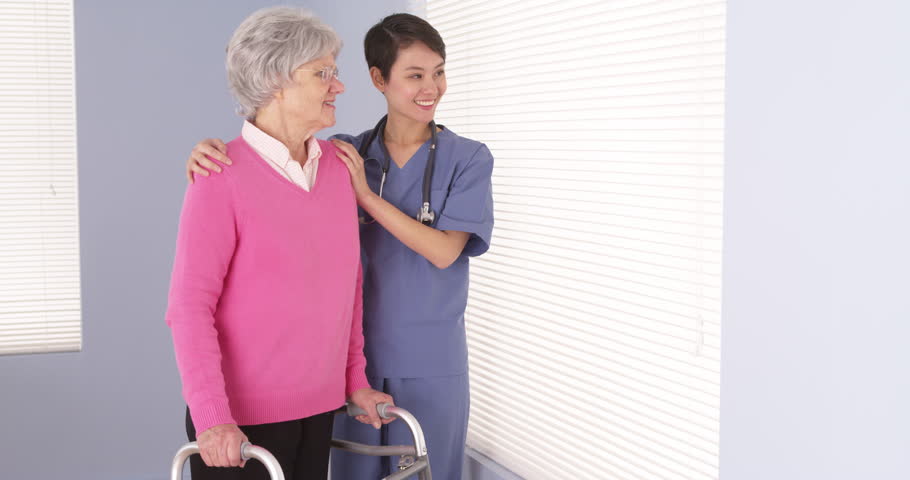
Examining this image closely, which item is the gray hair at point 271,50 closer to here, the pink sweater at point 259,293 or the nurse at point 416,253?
the pink sweater at point 259,293

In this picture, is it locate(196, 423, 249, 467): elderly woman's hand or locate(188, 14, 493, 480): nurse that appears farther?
locate(188, 14, 493, 480): nurse

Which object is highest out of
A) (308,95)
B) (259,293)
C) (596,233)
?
(308,95)

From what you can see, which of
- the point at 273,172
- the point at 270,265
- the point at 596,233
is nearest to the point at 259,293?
the point at 270,265

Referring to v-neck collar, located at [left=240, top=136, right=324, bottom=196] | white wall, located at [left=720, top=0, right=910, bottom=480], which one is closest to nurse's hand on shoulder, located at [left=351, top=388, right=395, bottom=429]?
v-neck collar, located at [left=240, top=136, right=324, bottom=196]

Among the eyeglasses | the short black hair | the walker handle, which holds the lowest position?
the walker handle

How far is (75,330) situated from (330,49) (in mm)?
2479

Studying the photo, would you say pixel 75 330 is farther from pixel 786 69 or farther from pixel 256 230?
pixel 786 69

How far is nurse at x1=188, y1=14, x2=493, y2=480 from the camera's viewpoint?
1.92 meters

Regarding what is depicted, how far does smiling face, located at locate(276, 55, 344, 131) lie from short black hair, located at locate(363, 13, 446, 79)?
0.27m

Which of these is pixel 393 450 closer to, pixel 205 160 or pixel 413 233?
pixel 413 233

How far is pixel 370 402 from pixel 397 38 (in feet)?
2.55

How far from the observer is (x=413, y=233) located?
1.82 metres

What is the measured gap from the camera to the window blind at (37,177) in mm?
3467

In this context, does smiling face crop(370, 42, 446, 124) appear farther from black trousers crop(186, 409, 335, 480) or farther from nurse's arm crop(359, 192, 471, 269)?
black trousers crop(186, 409, 335, 480)
